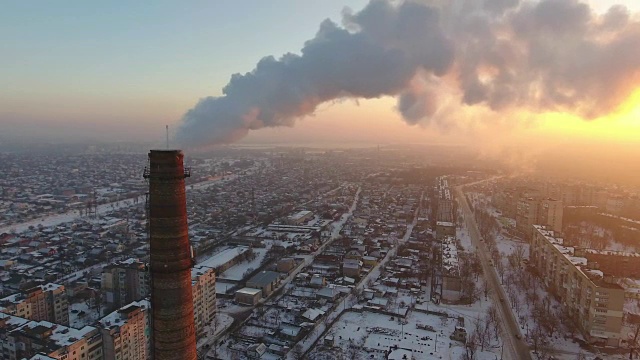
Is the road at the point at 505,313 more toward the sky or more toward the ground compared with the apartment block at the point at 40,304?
more toward the ground

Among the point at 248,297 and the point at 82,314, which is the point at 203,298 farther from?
the point at 82,314

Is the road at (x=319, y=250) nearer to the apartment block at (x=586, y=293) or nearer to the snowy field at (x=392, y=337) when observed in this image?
the snowy field at (x=392, y=337)

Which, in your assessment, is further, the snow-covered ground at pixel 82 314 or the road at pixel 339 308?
the snow-covered ground at pixel 82 314

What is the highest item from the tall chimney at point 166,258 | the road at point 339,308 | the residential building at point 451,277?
the tall chimney at point 166,258

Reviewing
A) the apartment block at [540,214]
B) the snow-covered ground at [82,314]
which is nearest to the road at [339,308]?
the snow-covered ground at [82,314]

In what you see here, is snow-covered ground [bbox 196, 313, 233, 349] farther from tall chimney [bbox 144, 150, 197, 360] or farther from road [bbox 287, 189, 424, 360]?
tall chimney [bbox 144, 150, 197, 360]
